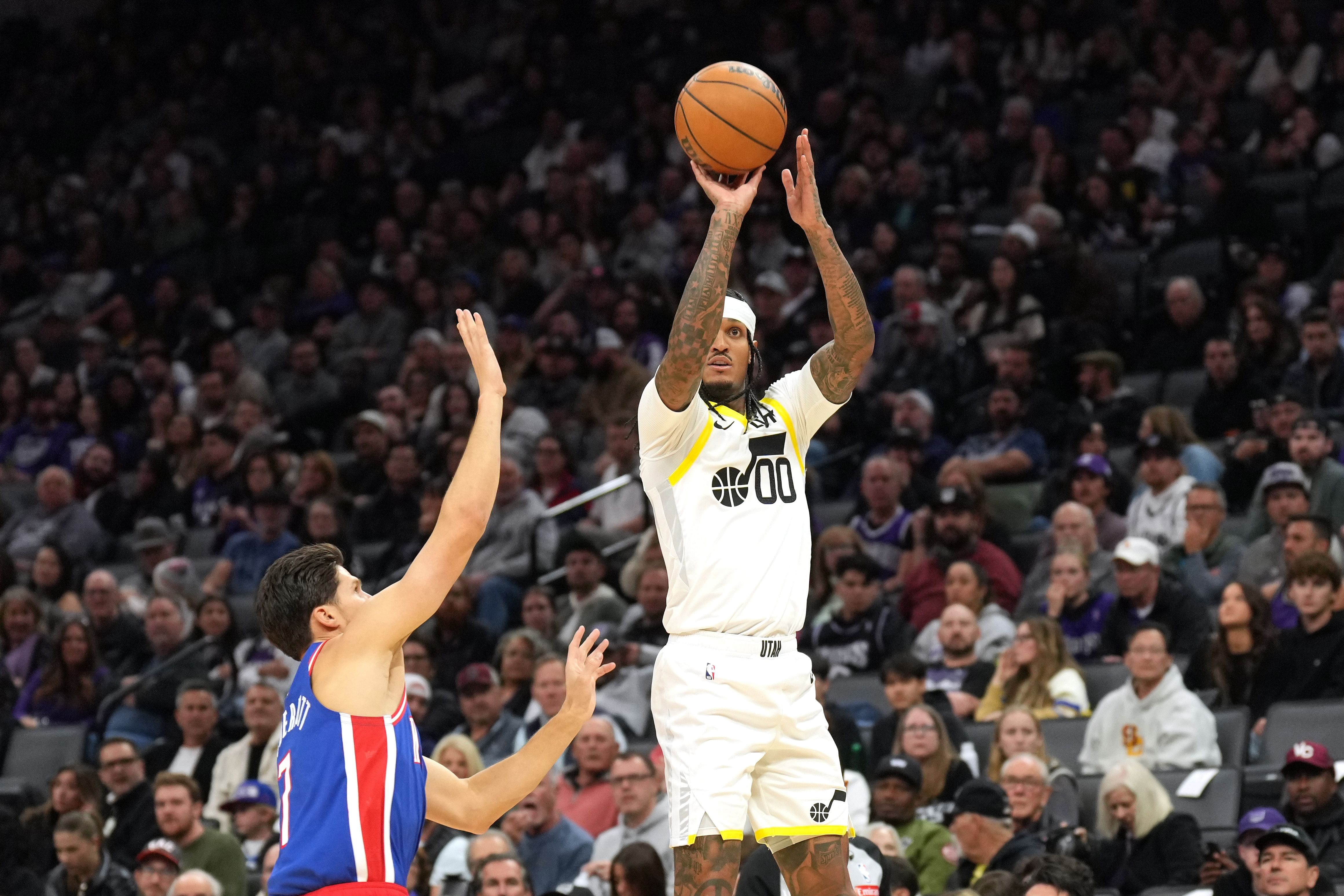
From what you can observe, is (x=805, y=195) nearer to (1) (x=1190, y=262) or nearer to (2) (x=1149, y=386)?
(2) (x=1149, y=386)

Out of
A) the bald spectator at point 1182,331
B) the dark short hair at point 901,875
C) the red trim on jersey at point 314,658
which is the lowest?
the dark short hair at point 901,875

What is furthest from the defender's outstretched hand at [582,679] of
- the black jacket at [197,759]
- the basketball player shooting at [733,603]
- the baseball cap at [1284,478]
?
the black jacket at [197,759]

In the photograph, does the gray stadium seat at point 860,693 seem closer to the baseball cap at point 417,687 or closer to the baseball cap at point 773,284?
the baseball cap at point 417,687

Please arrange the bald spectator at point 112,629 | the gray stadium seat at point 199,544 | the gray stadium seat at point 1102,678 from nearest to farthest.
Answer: the gray stadium seat at point 1102,678, the bald spectator at point 112,629, the gray stadium seat at point 199,544

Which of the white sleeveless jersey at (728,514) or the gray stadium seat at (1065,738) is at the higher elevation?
the white sleeveless jersey at (728,514)

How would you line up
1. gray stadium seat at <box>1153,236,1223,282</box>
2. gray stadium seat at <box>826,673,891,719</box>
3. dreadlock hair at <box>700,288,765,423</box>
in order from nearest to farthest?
dreadlock hair at <box>700,288,765,423</box> < gray stadium seat at <box>826,673,891,719</box> < gray stadium seat at <box>1153,236,1223,282</box>

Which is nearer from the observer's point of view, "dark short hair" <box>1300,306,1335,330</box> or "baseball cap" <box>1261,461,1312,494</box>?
"baseball cap" <box>1261,461,1312,494</box>

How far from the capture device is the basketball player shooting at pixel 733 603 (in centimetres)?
536

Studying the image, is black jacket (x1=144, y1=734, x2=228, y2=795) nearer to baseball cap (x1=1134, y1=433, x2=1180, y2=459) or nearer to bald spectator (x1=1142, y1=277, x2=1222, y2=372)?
baseball cap (x1=1134, y1=433, x2=1180, y2=459)

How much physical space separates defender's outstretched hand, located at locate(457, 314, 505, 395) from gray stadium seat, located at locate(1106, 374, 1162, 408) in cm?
886

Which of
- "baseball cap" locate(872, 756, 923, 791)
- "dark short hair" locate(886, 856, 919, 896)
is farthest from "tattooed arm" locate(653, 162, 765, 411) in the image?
"baseball cap" locate(872, 756, 923, 791)

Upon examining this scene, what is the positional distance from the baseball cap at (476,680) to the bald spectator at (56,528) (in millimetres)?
5163

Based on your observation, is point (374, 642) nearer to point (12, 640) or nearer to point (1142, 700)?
point (1142, 700)

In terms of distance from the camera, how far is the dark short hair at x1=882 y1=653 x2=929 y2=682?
32.0ft
